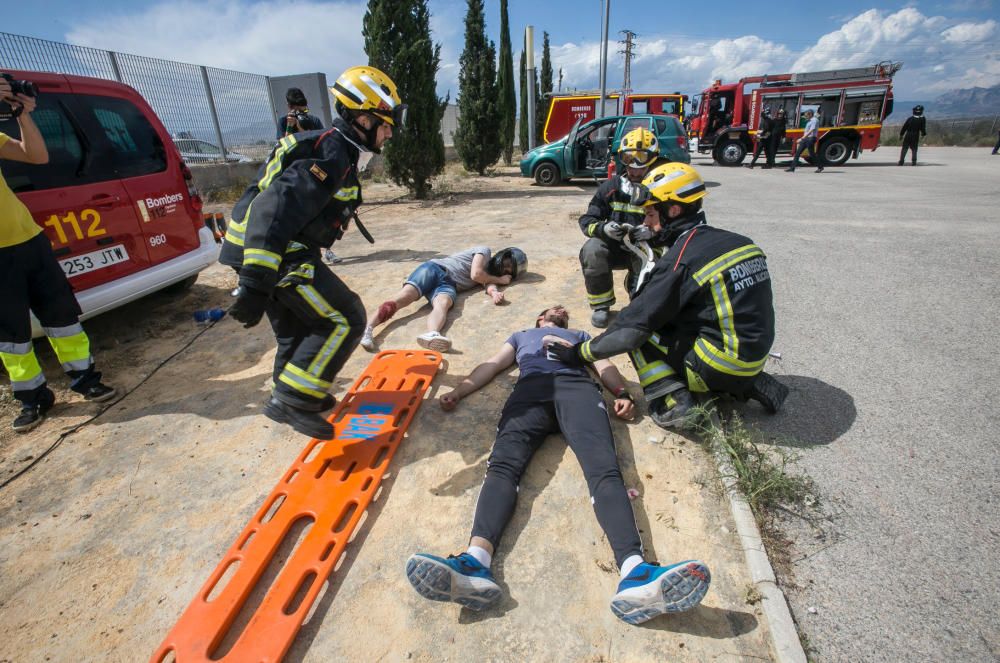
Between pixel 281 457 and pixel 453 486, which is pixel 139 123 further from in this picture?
pixel 453 486

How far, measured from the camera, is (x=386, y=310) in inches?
160

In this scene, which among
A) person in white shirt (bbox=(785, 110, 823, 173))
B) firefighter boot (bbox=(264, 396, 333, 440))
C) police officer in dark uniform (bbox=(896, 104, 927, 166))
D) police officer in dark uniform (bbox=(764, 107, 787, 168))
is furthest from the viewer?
person in white shirt (bbox=(785, 110, 823, 173))

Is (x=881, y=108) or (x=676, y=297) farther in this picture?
(x=881, y=108)

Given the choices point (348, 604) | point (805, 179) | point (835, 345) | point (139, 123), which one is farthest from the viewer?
point (805, 179)

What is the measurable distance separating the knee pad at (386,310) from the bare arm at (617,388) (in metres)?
1.89

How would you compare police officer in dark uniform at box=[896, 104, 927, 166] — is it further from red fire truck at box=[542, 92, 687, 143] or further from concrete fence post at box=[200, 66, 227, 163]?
concrete fence post at box=[200, 66, 227, 163]

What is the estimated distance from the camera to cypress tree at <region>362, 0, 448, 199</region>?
9.73 metres

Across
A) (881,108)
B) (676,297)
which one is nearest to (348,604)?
(676,297)

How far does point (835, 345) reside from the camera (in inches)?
140

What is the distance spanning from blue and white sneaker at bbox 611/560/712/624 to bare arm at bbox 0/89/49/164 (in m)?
3.95

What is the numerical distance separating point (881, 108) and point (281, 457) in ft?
65.7


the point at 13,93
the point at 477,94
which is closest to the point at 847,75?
the point at 477,94

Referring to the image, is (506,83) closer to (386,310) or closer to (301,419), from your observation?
(386,310)

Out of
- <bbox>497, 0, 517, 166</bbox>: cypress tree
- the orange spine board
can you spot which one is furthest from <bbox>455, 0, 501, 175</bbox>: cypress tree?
the orange spine board
